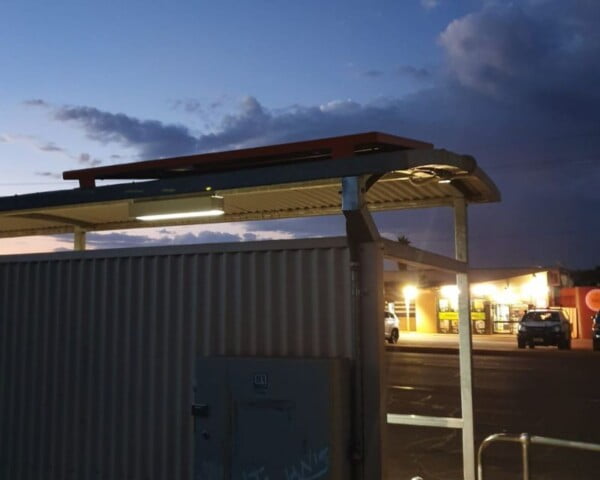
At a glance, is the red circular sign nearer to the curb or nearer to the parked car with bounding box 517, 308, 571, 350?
the parked car with bounding box 517, 308, 571, 350

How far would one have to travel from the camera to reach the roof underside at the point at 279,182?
16.3 feet

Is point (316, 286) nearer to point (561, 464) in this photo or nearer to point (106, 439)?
point (106, 439)

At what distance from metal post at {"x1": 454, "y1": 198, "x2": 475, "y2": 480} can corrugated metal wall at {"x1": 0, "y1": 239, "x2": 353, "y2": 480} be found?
197cm

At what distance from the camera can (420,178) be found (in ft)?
19.0

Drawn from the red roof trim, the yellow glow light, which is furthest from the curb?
the red roof trim

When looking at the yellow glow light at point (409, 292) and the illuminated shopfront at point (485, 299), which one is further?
the yellow glow light at point (409, 292)

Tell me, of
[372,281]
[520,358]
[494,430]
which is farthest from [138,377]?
[520,358]

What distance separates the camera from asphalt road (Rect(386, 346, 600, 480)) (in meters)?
9.54

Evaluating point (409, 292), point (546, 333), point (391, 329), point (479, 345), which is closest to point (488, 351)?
point (479, 345)

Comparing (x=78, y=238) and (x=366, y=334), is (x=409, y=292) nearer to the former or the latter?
(x=78, y=238)

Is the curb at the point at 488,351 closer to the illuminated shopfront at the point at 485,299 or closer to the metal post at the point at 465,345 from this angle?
the illuminated shopfront at the point at 485,299

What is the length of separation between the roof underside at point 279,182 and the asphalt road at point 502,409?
151 inches

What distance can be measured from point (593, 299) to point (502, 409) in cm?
2744

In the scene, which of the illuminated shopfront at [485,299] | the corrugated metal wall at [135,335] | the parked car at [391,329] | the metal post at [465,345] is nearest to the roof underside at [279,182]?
the metal post at [465,345]
